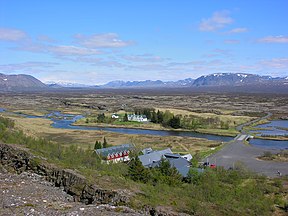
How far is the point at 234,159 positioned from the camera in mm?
42156

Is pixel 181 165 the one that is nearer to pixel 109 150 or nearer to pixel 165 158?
pixel 165 158

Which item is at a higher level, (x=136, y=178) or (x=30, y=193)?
(x=30, y=193)

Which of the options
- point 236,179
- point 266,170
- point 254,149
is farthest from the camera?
point 254,149

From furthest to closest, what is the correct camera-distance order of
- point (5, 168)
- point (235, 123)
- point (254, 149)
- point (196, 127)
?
1. point (235, 123)
2. point (196, 127)
3. point (254, 149)
4. point (5, 168)

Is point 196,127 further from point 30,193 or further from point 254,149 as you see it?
point 30,193

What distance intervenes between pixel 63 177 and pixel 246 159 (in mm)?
33963

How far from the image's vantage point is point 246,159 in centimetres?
4231

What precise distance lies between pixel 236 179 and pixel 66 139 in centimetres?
3514

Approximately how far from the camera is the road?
3653 cm

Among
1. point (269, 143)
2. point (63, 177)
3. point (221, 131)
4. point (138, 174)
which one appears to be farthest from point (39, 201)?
point (221, 131)

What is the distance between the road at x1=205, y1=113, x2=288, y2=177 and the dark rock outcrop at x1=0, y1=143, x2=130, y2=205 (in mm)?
26594

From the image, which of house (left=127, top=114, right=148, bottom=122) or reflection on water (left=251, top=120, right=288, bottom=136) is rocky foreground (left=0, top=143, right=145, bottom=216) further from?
house (left=127, top=114, right=148, bottom=122)

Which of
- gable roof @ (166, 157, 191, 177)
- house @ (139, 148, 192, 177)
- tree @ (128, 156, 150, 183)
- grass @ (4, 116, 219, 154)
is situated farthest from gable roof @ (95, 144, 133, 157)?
tree @ (128, 156, 150, 183)

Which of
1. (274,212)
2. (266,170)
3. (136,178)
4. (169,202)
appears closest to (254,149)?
(266,170)
